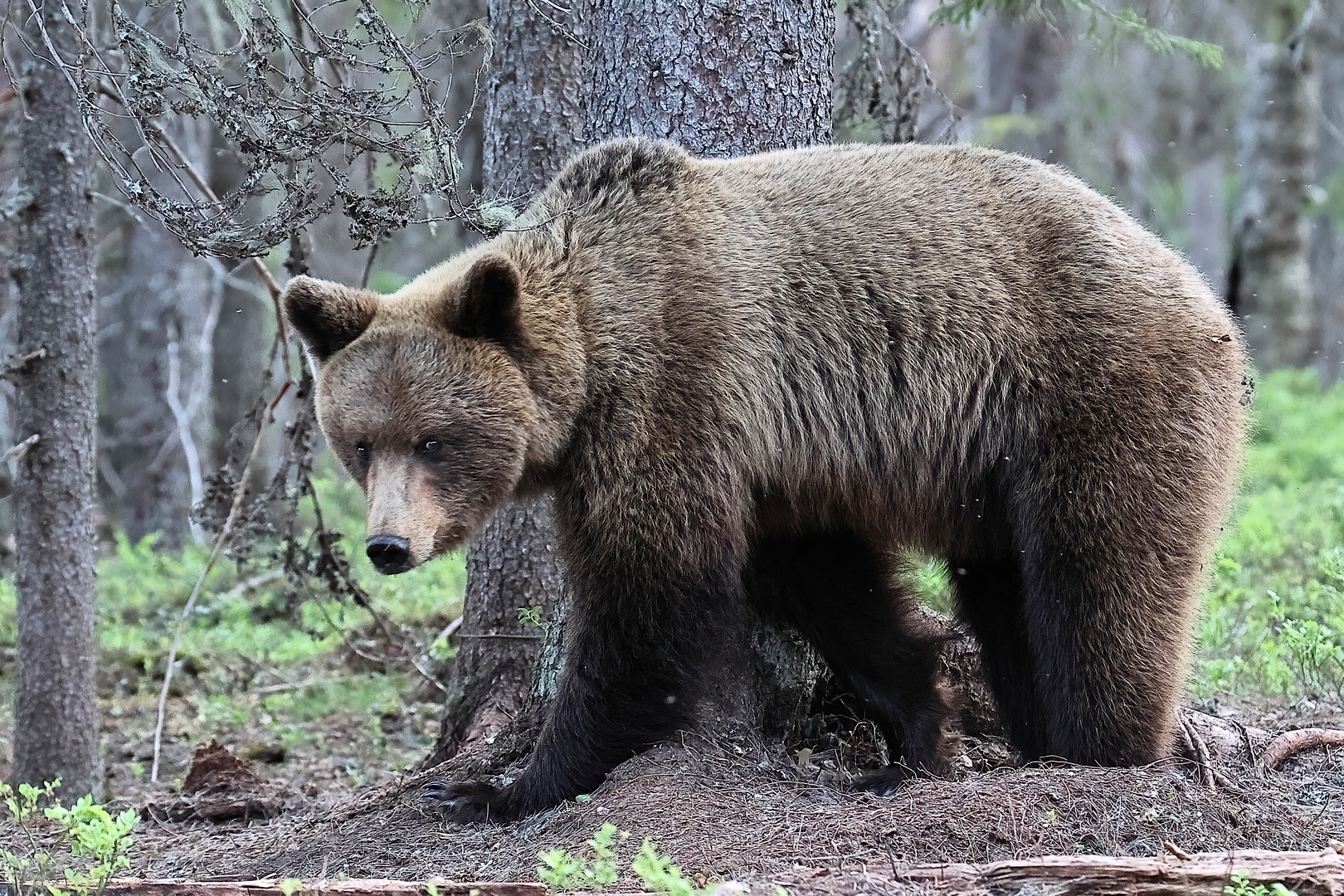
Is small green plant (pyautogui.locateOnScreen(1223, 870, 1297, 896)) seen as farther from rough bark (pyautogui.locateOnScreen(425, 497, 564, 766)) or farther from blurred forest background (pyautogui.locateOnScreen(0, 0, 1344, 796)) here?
rough bark (pyautogui.locateOnScreen(425, 497, 564, 766))

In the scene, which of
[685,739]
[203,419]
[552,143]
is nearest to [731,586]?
[685,739]

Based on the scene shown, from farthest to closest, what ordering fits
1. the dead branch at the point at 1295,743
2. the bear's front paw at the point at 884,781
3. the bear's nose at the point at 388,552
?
the dead branch at the point at 1295,743
the bear's front paw at the point at 884,781
the bear's nose at the point at 388,552

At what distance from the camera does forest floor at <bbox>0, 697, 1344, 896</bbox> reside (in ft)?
13.1

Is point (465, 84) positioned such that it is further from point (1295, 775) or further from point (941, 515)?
point (1295, 775)

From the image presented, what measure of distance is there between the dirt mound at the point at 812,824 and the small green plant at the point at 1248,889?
1.59 ft

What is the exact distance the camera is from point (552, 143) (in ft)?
22.2

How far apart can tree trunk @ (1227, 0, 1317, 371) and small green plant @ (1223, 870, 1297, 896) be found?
14160 millimetres

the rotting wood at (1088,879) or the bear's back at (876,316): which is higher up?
the bear's back at (876,316)

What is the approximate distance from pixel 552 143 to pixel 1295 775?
15.4ft

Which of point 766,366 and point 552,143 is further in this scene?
point 552,143

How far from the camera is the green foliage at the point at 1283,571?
21.0 feet

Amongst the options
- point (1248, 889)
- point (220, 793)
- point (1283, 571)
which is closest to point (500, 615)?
point (220, 793)

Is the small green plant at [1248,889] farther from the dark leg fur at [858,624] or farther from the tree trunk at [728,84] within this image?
the tree trunk at [728,84]

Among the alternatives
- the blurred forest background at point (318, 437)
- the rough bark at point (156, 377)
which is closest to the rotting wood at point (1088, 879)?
the blurred forest background at point (318, 437)
